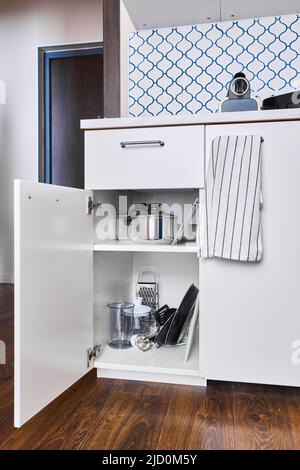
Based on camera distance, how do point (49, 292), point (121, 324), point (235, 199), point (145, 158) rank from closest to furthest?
point (49, 292) < point (235, 199) < point (145, 158) < point (121, 324)

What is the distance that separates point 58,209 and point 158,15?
1.17 meters

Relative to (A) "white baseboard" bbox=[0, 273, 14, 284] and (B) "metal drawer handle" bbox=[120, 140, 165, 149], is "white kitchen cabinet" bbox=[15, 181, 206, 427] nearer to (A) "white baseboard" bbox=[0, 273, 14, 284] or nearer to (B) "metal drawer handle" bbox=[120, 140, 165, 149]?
(B) "metal drawer handle" bbox=[120, 140, 165, 149]

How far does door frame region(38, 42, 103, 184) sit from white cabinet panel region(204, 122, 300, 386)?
2267mm

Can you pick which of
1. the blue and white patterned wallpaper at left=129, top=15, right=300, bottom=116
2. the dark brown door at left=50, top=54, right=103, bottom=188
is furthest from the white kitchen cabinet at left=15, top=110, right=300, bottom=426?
the dark brown door at left=50, top=54, right=103, bottom=188

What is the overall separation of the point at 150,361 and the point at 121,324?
248 millimetres

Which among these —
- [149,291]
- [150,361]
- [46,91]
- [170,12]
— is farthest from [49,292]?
[46,91]

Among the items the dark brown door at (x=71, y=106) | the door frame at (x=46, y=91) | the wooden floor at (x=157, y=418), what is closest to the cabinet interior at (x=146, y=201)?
the wooden floor at (x=157, y=418)

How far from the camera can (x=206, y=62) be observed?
5.38 ft

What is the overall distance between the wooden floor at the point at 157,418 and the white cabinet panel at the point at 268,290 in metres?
0.09

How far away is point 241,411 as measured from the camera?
105 cm

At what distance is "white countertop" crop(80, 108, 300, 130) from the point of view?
107 centimetres

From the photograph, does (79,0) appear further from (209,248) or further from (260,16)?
(209,248)

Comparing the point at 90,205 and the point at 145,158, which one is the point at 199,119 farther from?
the point at 90,205

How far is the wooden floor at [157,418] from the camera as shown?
0.89 metres
